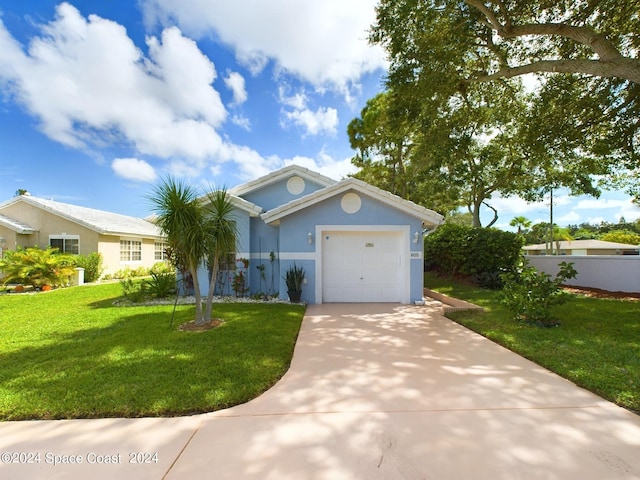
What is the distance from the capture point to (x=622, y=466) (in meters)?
2.57

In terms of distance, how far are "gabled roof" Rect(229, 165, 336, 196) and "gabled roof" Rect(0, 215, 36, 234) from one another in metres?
13.8

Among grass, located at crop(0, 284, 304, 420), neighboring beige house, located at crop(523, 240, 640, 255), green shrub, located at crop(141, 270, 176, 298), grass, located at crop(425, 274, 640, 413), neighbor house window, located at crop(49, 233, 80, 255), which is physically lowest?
grass, located at crop(425, 274, 640, 413)

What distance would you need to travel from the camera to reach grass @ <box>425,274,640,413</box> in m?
4.10

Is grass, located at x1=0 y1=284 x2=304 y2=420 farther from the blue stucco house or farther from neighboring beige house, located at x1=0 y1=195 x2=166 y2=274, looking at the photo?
neighboring beige house, located at x1=0 y1=195 x2=166 y2=274

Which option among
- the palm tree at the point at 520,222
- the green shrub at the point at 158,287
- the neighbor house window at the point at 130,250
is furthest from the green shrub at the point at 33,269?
the palm tree at the point at 520,222

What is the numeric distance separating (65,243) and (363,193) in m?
18.5

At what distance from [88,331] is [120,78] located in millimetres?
10183

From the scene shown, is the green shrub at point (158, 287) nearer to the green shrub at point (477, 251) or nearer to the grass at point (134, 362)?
the grass at point (134, 362)

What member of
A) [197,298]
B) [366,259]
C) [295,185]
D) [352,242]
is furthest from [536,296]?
[295,185]

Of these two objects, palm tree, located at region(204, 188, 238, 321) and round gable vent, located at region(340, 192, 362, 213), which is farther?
round gable vent, located at region(340, 192, 362, 213)

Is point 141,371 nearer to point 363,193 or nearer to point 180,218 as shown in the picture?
point 180,218

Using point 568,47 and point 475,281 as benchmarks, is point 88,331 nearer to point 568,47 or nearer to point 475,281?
point 475,281

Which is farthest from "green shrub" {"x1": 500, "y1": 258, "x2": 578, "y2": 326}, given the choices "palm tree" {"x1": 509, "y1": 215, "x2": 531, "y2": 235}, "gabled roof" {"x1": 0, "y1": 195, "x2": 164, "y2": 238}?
"palm tree" {"x1": 509, "y1": 215, "x2": 531, "y2": 235}

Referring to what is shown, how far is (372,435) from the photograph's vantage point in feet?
9.86
